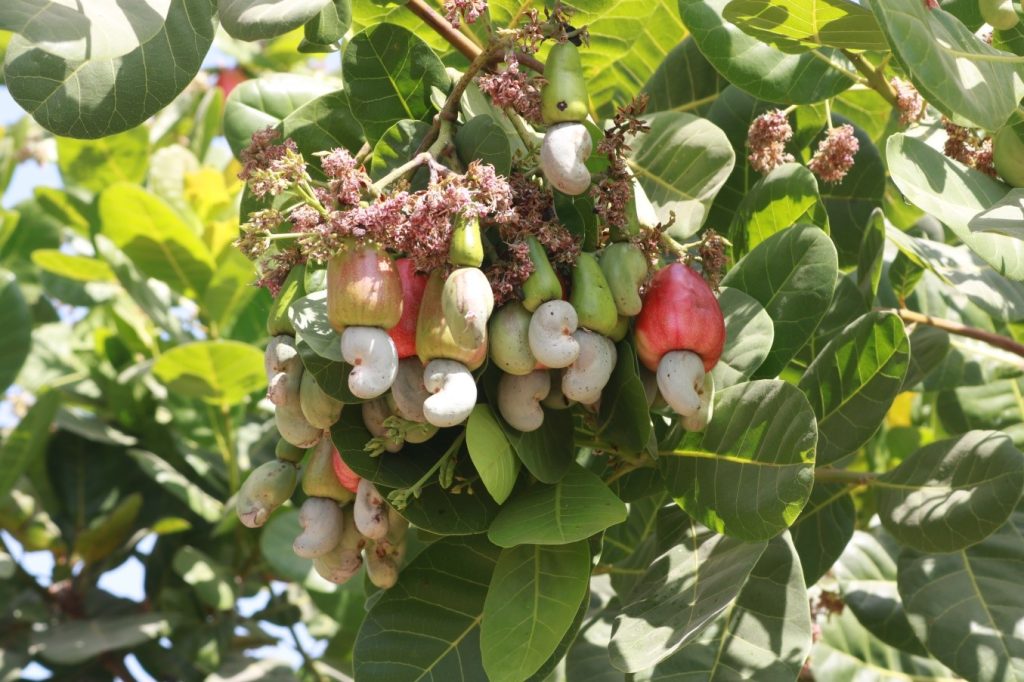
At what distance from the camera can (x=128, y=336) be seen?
8.97ft

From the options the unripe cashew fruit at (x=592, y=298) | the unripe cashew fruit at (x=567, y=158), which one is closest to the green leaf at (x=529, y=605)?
the unripe cashew fruit at (x=592, y=298)

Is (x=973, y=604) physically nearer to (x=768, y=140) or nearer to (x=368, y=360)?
(x=768, y=140)

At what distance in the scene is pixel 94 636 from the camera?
236 cm

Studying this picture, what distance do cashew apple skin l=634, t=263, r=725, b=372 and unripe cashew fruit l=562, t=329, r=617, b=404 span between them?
7cm

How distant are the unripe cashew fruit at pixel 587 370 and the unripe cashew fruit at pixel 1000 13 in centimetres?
62

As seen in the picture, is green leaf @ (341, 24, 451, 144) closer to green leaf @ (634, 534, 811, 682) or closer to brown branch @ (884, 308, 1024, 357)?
green leaf @ (634, 534, 811, 682)

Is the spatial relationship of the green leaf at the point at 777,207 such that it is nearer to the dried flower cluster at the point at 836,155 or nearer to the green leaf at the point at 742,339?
the dried flower cluster at the point at 836,155

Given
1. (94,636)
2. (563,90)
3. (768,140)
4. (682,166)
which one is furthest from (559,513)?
(94,636)

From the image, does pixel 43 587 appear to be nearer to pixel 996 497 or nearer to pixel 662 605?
pixel 662 605

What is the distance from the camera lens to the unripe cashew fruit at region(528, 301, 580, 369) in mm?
1169

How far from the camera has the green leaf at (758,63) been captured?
5.17 feet

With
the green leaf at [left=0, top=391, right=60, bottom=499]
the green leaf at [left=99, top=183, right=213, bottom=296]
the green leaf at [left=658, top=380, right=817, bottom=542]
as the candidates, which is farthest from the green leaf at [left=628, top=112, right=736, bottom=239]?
the green leaf at [left=0, top=391, right=60, bottom=499]

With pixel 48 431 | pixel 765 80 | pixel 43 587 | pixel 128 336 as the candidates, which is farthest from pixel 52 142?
pixel 765 80

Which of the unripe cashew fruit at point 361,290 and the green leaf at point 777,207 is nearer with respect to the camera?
the unripe cashew fruit at point 361,290
